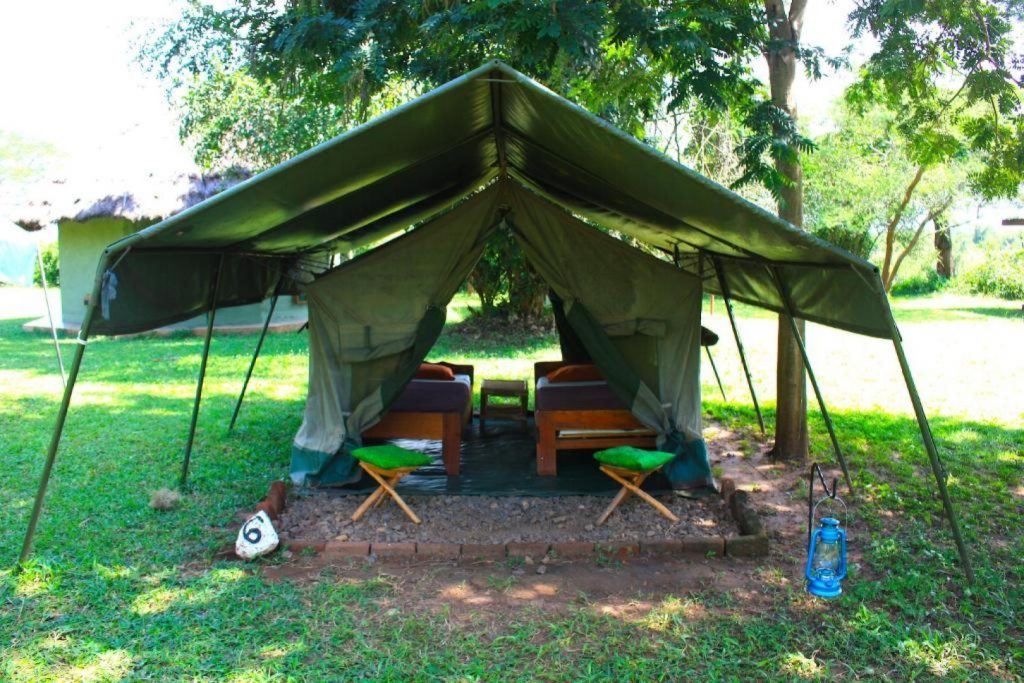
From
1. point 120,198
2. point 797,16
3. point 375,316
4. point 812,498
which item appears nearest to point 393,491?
point 375,316

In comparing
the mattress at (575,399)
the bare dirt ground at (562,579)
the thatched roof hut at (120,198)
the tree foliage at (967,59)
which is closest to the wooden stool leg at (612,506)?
the bare dirt ground at (562,579)

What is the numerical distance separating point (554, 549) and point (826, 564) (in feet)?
4.71

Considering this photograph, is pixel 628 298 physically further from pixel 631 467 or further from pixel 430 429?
Answer: pixel 430 429

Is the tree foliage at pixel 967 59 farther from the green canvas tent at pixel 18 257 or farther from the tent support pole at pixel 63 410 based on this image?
the green canvas tent at pixel 18 257

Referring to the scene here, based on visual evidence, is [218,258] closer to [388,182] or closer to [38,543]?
[388,182]

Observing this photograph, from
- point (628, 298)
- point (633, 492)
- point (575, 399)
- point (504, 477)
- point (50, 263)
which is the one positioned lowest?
point (504, 477)

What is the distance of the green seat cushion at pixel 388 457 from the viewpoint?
193 inches

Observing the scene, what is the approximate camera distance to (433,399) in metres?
6.07

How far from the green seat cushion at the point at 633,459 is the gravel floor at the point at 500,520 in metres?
0.39

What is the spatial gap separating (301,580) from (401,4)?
14.2 ft

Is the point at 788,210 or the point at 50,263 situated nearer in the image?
the point at 788,210

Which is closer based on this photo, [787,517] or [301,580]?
[301,580]

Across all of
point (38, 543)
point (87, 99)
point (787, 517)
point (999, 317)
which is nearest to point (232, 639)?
point (38, 543)

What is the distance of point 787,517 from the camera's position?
5.12 metres
